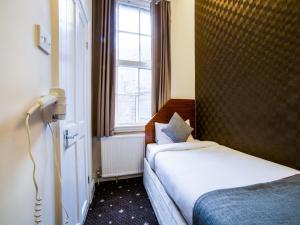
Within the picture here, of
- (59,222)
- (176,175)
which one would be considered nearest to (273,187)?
(176,175)

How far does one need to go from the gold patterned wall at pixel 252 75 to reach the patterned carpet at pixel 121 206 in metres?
1.28

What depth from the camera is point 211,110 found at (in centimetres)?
253

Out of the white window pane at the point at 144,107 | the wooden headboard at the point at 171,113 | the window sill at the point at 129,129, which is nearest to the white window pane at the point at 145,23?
the white window pane at the point at 144,107

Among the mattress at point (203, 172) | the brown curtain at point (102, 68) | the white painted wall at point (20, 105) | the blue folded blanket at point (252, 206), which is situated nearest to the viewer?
the white painted wall at point (20, 105)

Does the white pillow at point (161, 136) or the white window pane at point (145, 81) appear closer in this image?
the white pillow at point (161, 136)

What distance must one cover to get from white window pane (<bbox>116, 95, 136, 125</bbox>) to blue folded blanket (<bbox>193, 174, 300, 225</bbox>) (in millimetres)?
2205

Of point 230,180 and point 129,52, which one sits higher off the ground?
point 129,52

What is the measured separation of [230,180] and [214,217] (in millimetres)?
437

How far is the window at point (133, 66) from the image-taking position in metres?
3.03

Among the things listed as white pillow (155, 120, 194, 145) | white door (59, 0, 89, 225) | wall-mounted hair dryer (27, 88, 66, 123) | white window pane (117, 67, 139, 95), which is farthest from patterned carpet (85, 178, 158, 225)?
white window pane (117, 67, 139, 95)

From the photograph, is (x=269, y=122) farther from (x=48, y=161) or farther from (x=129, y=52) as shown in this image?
→ (x=129, y=52)

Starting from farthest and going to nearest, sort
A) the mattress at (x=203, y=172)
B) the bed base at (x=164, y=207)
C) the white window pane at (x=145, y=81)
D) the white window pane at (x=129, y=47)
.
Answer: the white window pane at (x=145, y=81)
the white window pane at (x=129, y=47)
the bed base at (x=164, y=207)
the mattress at (x=203, y=172)

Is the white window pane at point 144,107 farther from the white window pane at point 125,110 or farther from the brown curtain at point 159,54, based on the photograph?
the brown curtain at point 159,54

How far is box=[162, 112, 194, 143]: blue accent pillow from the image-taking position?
2.43 metres
